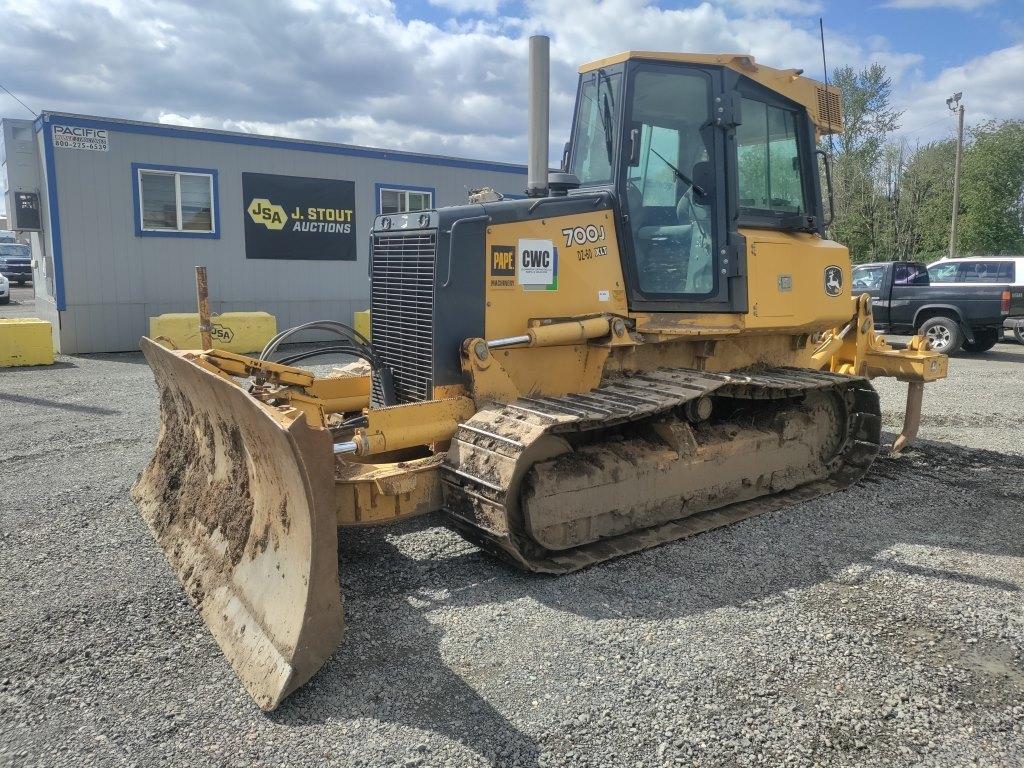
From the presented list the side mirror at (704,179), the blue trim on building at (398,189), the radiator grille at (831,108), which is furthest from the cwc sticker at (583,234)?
the blue trim on building at (398,189)

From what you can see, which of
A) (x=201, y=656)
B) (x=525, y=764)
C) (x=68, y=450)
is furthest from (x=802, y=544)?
(x=68, y=450)

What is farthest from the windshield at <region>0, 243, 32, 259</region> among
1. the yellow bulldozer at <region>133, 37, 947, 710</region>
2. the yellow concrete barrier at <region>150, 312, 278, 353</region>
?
the yellow bulldozer at <region>133, 37, 947, 710</region>

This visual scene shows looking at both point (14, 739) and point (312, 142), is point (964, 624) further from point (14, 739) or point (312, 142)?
point (312, 142)

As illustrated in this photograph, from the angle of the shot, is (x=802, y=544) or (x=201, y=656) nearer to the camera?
(x=201, y=656)

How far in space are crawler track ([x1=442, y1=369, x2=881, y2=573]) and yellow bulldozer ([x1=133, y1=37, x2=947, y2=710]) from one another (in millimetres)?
18

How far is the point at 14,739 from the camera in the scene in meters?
2.94

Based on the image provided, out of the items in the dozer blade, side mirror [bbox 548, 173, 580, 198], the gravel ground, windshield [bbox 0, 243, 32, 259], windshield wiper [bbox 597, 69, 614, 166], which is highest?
windshield [bbox 0, 243, 32, 259]

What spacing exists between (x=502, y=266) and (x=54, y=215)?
11.4 m

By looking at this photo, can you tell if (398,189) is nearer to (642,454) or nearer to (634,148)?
(634,148)

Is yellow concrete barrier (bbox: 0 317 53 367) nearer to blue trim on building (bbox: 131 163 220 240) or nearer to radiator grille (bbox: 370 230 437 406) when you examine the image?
blue trim on building (bbox: 131 163 220 240)

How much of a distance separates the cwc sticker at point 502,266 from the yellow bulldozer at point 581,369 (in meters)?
0.01

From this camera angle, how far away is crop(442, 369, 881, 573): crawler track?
4.29 metres

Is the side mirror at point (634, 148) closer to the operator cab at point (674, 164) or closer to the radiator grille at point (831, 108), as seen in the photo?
the operator cab at point (674, 164)

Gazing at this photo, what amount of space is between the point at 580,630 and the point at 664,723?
31.3 inches
